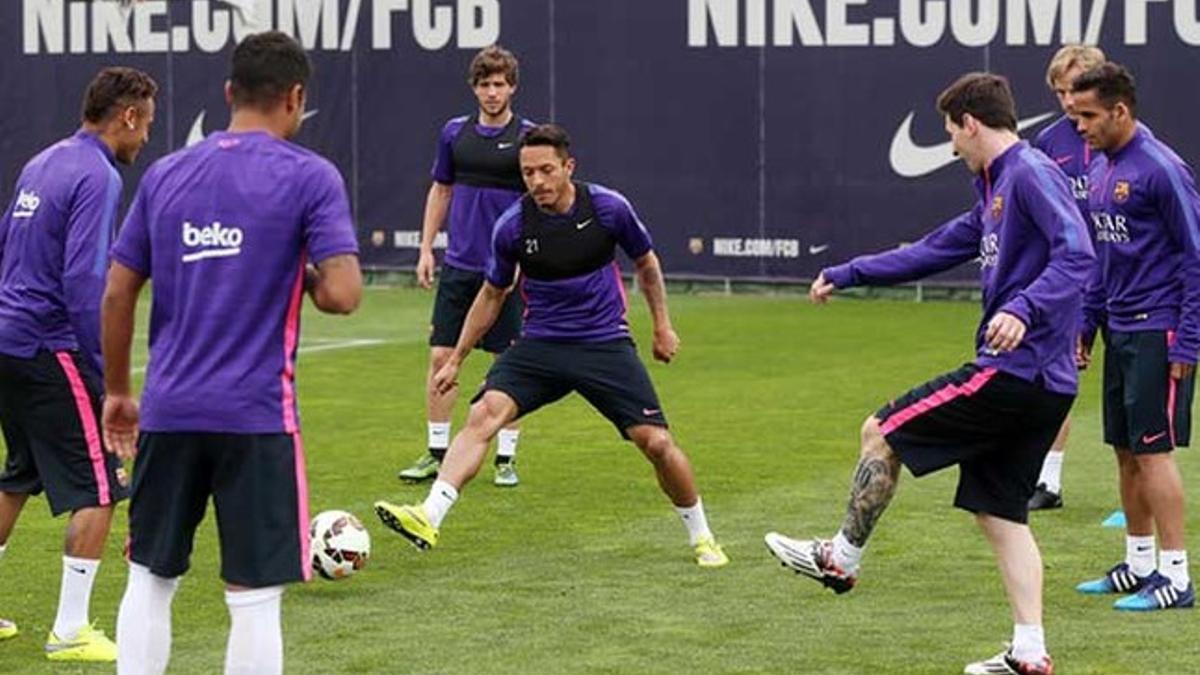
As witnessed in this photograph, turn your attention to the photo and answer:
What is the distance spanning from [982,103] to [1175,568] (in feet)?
7.91

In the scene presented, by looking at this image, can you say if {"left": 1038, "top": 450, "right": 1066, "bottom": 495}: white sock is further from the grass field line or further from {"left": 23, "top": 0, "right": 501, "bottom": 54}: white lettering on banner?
{"left": 23, "top": 0, "right": 501, "bottom": 54}: white lettering on banner

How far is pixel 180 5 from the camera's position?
95.5 feet

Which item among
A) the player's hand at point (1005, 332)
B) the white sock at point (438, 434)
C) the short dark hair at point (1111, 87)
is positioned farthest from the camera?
the white sock at point (438, 434)

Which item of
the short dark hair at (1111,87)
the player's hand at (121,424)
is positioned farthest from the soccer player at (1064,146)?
the player's hand at (121,424)

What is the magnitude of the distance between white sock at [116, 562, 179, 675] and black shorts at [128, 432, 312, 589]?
0.19 meters

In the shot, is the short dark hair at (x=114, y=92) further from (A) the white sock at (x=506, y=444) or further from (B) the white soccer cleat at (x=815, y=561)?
(A) the white sock at (x=506, y=444)

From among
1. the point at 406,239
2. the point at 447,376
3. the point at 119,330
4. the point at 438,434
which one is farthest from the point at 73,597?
the point at 406,239

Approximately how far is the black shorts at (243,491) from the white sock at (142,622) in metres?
0.19

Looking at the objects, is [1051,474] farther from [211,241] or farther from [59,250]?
[211,241]

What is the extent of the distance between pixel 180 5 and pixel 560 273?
1792cm

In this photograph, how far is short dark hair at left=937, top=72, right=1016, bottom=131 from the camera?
9234 mm

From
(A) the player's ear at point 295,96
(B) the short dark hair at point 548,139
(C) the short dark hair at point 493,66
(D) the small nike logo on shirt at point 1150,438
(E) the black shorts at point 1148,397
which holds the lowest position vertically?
(D) the small nike logo on shirt at point 1150,438

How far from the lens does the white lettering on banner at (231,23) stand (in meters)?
27.7

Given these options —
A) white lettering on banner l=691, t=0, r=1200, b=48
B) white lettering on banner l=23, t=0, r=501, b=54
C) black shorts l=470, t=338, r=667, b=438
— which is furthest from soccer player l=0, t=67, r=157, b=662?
white lettering on banner l=23, t=0, r=501, b=54
